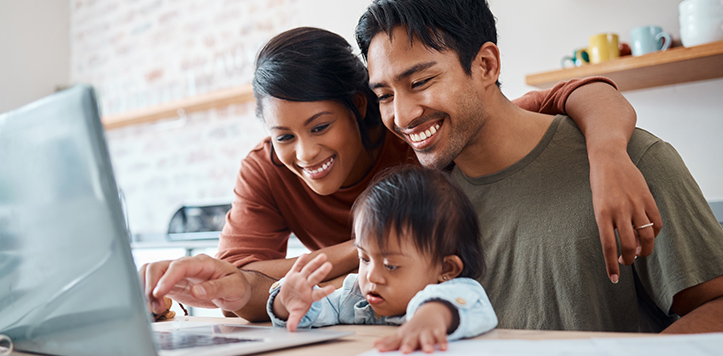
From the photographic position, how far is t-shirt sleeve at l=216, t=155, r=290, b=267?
1535 mm

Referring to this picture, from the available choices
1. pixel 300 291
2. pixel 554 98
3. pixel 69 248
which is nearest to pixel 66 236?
pixel 69 248

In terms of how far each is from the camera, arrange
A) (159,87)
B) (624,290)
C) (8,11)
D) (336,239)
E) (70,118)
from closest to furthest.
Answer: (70,118) → (624,290) → (336,239) → (159,87) → (8,11)

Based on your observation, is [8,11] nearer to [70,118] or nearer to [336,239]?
[336,239]

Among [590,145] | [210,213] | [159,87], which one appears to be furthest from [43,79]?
[590,145]

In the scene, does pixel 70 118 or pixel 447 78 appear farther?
pixel 447 78

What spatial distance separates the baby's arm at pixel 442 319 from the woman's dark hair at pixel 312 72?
75 cm

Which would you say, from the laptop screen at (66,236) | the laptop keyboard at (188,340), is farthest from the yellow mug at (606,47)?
the laptop screen at (66,236)

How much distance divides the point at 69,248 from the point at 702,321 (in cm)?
87

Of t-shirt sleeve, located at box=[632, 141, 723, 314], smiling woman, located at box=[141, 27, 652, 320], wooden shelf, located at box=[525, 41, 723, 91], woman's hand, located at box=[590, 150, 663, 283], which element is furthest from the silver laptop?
wooden shelf, located at box=[525, 41, 723, 91]

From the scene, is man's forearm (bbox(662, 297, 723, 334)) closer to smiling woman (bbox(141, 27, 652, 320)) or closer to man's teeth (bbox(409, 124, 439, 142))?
smiling woman (bbox(141, 27, 652, 320))

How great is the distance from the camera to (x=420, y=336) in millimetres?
652

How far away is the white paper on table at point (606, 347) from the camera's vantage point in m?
0.56

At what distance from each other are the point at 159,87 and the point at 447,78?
3.75 metres

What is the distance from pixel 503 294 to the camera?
3.79 ft
